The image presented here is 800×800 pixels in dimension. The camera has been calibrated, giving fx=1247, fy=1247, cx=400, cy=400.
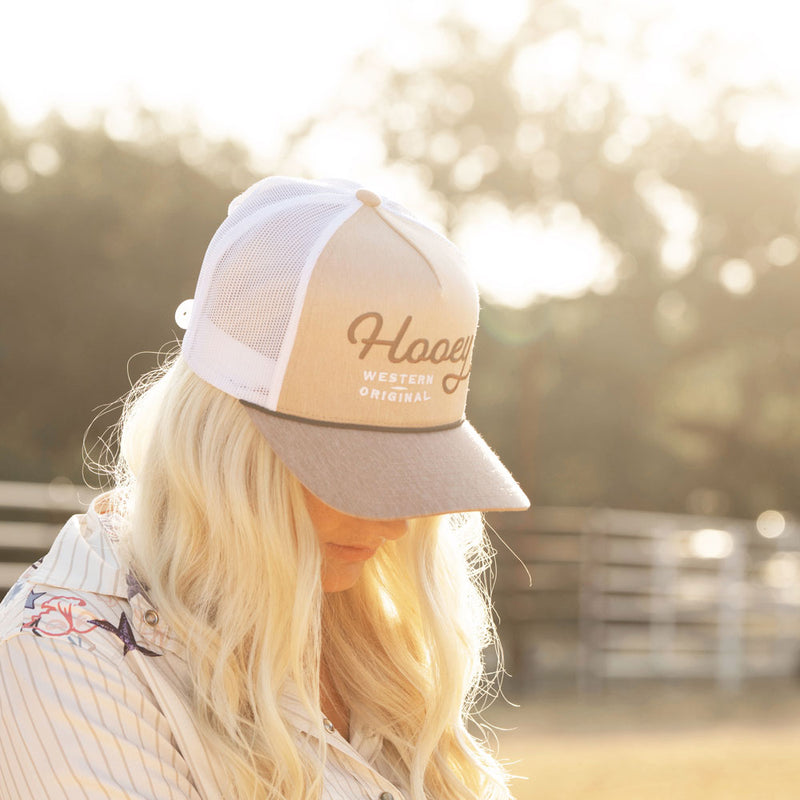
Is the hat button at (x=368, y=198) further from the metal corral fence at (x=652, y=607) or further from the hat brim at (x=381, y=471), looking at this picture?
the metal corral fence at (x=652, y=607)

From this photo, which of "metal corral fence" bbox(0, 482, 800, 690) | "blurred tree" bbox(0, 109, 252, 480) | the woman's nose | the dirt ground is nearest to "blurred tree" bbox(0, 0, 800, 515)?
"blurred tree" bbox(0, 109, 252, 480)

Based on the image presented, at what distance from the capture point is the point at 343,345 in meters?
1.34

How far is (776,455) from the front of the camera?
2028cm

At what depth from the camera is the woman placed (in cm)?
124

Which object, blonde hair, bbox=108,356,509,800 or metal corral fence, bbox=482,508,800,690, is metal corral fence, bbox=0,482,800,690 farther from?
blonde hair, bbox=108,356,509,800

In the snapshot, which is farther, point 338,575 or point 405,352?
point 338,575

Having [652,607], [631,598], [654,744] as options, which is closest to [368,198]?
[654,744]

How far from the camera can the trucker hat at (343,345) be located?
1326 mm

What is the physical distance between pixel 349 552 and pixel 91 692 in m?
0.41

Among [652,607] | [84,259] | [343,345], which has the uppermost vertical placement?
[84,259]

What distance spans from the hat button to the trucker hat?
2 cm

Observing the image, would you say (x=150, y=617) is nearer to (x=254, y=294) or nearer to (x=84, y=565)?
(x=84, y=565)

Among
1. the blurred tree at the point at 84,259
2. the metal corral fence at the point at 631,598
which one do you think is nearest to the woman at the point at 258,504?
the metal corral fence at the point at 631,598

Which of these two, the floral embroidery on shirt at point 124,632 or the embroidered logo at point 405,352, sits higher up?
the embroidered logo at point 405,352
